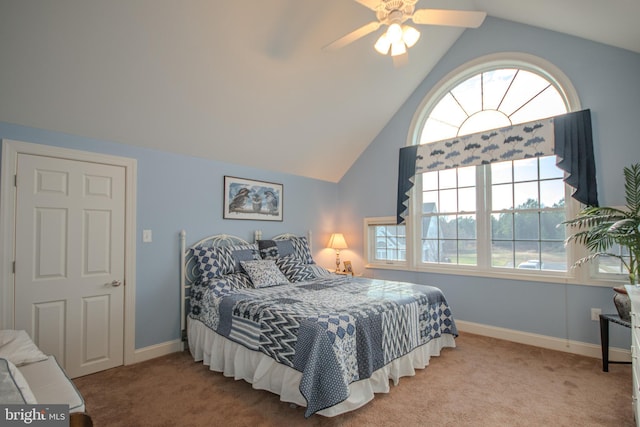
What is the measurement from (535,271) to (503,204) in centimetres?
81

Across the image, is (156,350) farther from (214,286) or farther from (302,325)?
(302,325)

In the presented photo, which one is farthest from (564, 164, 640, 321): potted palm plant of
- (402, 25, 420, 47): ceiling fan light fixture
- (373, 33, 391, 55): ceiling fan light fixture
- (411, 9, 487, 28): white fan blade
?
(373, 33, 391, 55): ceiling fan light fixture

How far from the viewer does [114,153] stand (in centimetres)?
289

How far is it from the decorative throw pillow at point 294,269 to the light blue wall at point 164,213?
652 millimetres

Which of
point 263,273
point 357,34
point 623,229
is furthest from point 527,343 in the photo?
point 357,34

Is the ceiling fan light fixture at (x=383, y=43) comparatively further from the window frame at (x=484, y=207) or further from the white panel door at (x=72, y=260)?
the white panel door at (x=72, y=260)

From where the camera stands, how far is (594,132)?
3.09 m

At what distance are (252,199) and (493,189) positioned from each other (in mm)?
2954

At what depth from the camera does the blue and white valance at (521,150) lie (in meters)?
3.08

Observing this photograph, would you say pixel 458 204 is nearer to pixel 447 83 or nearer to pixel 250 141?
pixel 447 83

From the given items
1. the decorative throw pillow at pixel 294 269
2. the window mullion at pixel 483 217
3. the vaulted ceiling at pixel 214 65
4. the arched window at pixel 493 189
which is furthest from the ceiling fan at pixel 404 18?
the decorative throw pillow at pixel 294 269

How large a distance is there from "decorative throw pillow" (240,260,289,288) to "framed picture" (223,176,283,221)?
2.40ft

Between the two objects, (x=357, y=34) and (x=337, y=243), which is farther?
(x=337, y=243)

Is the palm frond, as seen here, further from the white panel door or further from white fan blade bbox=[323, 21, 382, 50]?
the white panel door
